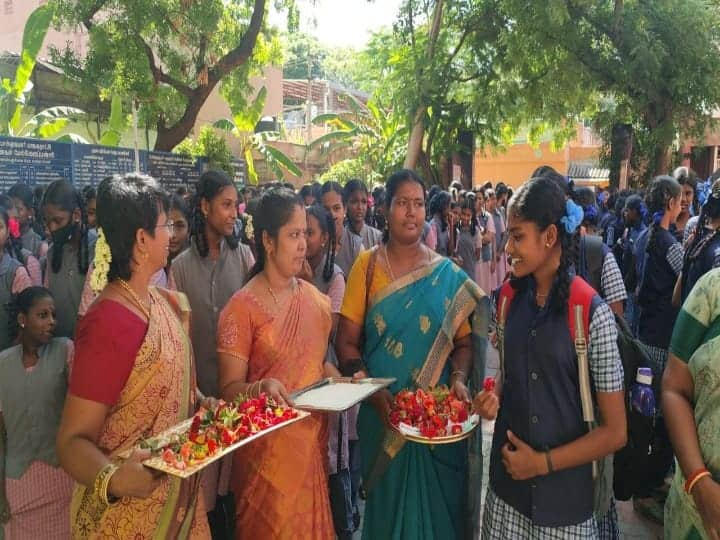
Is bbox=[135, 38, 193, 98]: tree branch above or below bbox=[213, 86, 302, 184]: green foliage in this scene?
above

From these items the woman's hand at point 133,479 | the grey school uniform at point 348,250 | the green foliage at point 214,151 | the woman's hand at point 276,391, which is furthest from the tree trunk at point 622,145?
the woman's hand at point 133,479

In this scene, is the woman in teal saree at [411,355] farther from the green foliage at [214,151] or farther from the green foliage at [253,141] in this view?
the green foliage at [253,141]

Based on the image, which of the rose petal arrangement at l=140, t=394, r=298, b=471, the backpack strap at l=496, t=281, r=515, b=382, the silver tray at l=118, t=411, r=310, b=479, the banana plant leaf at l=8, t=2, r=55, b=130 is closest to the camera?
the silver tray at l=118, t=411, r=310, b=479

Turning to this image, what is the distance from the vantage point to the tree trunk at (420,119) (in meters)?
14.3

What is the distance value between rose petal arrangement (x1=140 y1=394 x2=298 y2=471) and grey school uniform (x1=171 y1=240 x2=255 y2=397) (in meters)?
1.16

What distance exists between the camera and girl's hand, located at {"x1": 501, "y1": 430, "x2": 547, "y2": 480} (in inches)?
76.6

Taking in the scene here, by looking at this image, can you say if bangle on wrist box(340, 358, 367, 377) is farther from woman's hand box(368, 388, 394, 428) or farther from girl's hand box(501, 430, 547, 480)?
girl's hand box(501, 430, 547, 480)

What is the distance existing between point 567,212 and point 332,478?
180 cm

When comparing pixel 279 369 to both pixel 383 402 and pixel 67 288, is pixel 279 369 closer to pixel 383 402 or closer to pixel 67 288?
pixel 383 402

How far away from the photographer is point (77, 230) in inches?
148

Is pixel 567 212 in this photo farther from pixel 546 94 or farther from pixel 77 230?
pixel 546 94


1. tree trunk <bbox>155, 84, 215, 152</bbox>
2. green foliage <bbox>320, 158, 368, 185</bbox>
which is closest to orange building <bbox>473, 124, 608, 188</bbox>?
green foliage <bbox>320, 158, 368, 185</bbox>

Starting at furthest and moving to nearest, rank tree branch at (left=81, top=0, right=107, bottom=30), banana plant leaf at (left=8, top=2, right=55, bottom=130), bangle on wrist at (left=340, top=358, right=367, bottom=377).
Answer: banana plant leaf at (left=8, top=2, right=55, bottom=130) < tree branch at (left=81, top=0, right=107, bottom=30) < bangle on wrist at (left=340, top=358, right=367, bottom=377)

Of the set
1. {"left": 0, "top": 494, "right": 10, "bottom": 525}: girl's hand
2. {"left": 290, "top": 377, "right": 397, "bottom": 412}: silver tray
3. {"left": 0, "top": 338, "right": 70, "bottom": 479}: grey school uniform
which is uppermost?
{"left": 290, "top": 377, "right": 397, "bottom": 412}: silver tray
